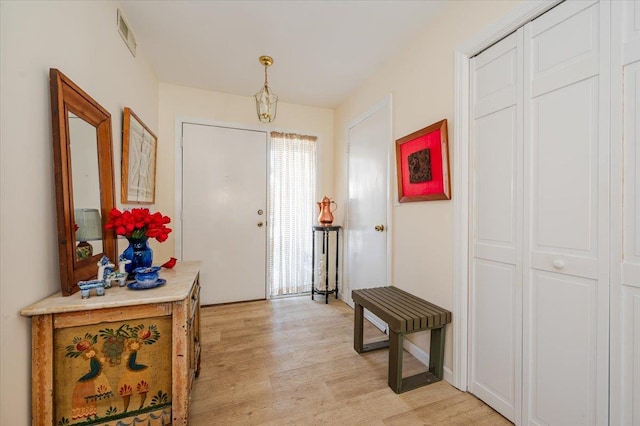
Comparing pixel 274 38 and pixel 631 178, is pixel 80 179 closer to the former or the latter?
pixel 274 38

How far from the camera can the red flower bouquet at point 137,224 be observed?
4.62ft

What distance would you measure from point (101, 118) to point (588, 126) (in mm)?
2514

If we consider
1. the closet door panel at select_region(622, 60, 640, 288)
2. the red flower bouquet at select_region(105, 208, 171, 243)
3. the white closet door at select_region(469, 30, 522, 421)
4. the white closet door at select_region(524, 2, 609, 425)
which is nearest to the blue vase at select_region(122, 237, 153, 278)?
the red flower bouquet at select_region(105, 208, 171, 243)

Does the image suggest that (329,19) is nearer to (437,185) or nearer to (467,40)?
(467,40)

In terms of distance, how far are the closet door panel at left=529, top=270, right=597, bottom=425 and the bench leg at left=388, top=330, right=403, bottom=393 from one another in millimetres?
661

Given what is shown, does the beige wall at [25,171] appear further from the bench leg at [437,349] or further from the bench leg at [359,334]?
the bench leg at [437,349]

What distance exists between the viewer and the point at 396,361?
170 cm

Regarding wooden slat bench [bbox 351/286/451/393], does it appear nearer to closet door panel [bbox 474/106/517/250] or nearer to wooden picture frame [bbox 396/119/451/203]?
closet door panel [bbox 474/106/517/250]

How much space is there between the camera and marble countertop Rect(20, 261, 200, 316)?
106cm

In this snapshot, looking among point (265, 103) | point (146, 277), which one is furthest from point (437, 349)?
point (265, 103)

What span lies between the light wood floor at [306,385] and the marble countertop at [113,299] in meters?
0.77

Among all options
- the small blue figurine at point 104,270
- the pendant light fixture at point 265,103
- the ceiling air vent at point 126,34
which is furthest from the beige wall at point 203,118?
the small blue figurine at point 104,270

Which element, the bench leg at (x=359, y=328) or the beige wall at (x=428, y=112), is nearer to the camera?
the beige wall at (x=428, y=112)

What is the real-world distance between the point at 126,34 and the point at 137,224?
157 cm
